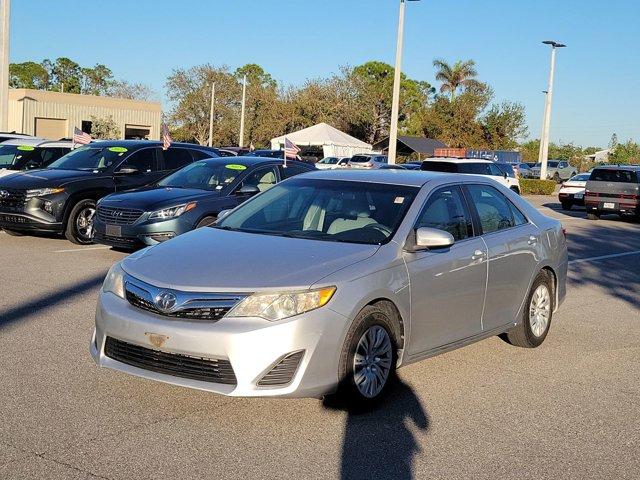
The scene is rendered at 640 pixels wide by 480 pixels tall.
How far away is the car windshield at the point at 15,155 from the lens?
16.2 metres

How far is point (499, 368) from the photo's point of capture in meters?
6.67

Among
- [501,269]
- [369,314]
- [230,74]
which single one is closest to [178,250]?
[369,314]

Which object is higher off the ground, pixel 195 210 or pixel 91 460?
pixel 195 210

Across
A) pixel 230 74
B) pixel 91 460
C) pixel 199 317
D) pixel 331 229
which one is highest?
pixel 230 74

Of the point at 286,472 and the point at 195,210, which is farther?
the point at 195,210

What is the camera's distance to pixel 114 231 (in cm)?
1133

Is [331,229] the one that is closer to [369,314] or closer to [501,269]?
[369,314]

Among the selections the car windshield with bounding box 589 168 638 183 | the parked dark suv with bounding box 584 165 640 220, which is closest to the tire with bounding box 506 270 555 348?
the parked dark suv with bounding box 584 165 640 220

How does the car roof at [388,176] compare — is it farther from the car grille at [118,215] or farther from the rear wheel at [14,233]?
the rear wheel at [14,233]

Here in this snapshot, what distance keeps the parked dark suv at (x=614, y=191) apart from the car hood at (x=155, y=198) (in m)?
15.6

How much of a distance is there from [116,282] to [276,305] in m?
1.22

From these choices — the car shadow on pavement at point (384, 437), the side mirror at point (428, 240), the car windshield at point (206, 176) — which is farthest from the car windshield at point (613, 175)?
the car shadow on pavement at point (384, 437)

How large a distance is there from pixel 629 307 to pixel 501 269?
3.90 m

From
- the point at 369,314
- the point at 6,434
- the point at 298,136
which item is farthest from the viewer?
the point at 298,136
